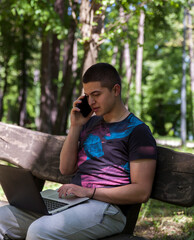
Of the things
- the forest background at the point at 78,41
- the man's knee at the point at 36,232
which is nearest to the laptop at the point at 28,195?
the man's knee at the point at 36,232

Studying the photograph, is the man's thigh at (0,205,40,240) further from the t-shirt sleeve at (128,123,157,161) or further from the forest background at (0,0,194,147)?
the forest background at (0,0,194,147)

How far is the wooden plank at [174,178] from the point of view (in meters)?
2.65

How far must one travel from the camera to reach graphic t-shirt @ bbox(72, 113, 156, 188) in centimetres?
268

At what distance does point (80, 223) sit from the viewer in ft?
8.27

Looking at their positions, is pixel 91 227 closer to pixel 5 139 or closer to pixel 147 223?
pixel 5 139

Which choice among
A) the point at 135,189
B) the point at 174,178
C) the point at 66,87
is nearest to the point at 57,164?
the point at 135,189

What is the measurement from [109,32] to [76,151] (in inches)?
145

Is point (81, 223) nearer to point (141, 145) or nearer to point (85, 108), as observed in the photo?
point (141, 145)

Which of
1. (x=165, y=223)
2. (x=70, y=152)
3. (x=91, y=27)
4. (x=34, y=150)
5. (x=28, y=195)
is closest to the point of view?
(x=28, y=195)

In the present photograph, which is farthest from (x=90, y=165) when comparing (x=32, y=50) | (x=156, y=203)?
(x=32, y=50)

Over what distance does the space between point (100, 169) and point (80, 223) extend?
1.52 feet

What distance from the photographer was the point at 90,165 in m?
2.87

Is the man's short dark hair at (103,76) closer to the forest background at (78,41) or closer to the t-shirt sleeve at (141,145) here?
the t-shirt sleeve at (141,145)

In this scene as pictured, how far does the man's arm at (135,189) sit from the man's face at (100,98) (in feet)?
1.71
